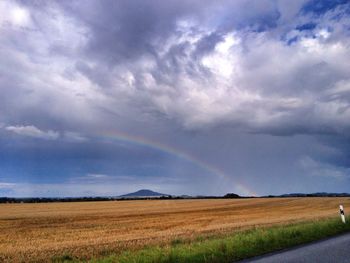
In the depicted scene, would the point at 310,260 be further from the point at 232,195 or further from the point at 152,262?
the point at 232,195

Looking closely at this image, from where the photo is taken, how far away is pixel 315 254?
12.4 metres

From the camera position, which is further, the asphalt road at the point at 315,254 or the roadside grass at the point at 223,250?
the roadside grass at the point at 223,250

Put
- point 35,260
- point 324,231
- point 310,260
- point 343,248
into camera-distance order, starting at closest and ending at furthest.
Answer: point 310,260
point 343,248
point 35,260
point 324,231

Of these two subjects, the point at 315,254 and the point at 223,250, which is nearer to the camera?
the point at 315,254

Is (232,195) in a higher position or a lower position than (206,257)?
higher

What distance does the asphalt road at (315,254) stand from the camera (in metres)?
11.4

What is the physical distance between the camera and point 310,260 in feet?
37.0

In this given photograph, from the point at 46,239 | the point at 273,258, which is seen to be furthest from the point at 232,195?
the point at 273,258

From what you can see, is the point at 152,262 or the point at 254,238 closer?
the point at 152,262

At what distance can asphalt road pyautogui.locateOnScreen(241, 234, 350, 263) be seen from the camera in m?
11.4

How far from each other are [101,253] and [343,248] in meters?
8.81

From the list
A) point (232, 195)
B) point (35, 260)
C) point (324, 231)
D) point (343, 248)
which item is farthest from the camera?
point (232, 195)

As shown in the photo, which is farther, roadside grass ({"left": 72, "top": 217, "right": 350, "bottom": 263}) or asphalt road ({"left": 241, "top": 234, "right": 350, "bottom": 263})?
roadside grass ({"left": 72, "top": 217, "right": 350, "bottom": 263})

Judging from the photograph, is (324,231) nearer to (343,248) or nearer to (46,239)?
(343,248)
